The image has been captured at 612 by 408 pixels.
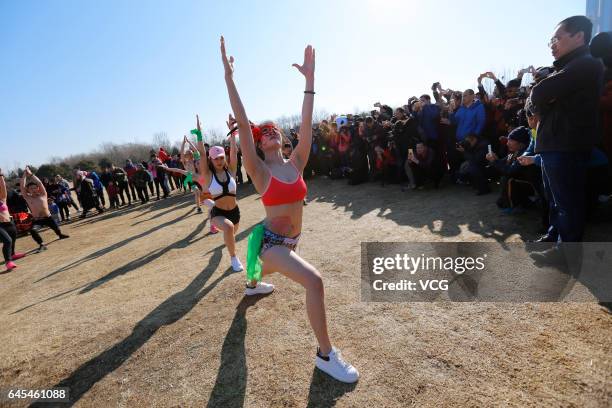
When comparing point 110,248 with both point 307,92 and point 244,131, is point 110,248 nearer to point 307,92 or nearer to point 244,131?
point 244,131

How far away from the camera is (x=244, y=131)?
8.33 ft

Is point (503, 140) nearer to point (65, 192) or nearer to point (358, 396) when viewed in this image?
point (358, 396)

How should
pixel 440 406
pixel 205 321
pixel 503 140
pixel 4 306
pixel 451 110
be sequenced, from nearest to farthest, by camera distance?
pixel 440 406, pixel 205 321, pixel 4 306, pixel 503 140, pixel 451 110

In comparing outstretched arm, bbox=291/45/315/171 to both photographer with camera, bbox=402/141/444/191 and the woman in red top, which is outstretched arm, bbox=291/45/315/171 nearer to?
the woman in red top

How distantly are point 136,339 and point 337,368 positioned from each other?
2413mm

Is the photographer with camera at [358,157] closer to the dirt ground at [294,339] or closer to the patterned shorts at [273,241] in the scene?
the dirt ground at [294,339]

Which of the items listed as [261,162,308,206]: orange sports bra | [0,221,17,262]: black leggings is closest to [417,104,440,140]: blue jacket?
[261,162,308,206]: orange sports bra

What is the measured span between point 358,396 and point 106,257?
6.89m

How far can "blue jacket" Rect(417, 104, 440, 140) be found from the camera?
7.94 meters

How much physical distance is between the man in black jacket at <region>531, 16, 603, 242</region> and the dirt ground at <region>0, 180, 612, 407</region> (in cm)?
114

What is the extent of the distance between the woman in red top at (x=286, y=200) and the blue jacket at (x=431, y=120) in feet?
19.2

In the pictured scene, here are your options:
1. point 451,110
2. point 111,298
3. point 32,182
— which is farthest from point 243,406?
point 32,182

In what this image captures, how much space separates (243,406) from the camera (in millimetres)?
2494

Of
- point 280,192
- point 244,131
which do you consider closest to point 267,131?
point 244,131
